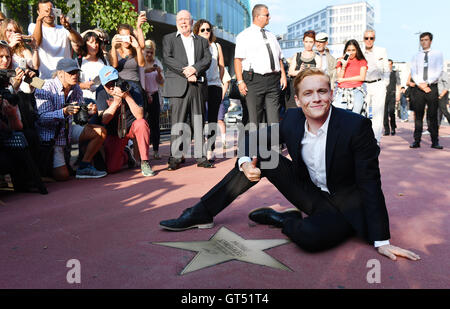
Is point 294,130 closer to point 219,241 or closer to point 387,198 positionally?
point 219,241

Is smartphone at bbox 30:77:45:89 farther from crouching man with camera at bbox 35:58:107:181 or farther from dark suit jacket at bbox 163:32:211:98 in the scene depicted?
dark suit jacket at bbox 163:32:211:98

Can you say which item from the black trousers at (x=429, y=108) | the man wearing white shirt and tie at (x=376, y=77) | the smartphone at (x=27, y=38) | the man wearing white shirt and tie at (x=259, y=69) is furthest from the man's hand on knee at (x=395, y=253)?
the black trousers at (x=429, y=108)

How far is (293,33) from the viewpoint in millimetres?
178875

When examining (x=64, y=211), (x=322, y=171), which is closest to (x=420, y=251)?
(x=322, y=171)

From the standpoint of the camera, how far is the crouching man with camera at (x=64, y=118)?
17.1 ft

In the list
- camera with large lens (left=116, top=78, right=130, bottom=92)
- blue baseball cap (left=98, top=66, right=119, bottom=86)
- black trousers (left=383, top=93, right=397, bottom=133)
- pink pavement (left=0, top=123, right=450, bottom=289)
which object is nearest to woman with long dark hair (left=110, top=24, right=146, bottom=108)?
camera with large lens (left=116, top=78, right=130, bottom=92)

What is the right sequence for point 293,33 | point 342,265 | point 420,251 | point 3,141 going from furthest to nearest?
point 293,33
point 3,141
point 420,251
point 342,265

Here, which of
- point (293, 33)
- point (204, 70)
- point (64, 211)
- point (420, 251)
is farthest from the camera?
point (293, 33)

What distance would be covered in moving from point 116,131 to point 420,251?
439cm

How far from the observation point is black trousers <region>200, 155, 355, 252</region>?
276 cm

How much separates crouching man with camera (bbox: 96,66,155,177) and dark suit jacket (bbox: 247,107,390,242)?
3.21 metres

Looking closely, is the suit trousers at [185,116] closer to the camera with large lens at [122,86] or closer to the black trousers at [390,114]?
the camera with large lens at [122,86]

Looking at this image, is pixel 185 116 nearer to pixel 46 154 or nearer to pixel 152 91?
pixel 152 91

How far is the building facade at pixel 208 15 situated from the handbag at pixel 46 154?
15692 mm
